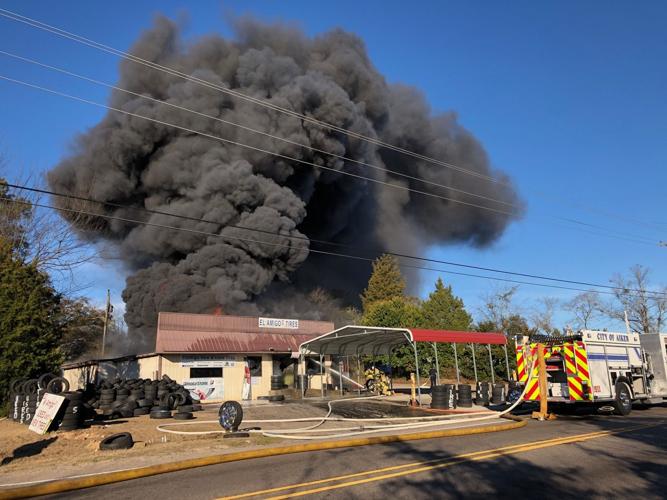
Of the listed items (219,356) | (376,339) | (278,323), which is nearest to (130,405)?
(219,356)

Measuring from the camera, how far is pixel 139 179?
144ft

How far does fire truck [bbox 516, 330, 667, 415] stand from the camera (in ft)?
45.5

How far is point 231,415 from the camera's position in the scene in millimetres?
11039

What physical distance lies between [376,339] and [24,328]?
14.4 meters

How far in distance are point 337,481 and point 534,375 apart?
998cm

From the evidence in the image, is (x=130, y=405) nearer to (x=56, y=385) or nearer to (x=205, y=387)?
(x=56, y=385)

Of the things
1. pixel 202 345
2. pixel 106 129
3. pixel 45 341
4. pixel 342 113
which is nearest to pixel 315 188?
pixel 342 113

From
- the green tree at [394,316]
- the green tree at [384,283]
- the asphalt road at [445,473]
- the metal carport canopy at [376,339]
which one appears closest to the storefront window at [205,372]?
the metal carport canopy at [376,339]

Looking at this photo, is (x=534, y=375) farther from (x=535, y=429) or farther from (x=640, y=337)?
(x=640, y=337)

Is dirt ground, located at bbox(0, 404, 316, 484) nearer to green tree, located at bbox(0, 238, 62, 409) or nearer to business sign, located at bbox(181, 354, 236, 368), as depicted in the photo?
green tree, located at bbox(0, 238, 62, 409)

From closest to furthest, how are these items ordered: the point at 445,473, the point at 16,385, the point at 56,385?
the point at 445,473
the point at 56,385
the point at 16,385

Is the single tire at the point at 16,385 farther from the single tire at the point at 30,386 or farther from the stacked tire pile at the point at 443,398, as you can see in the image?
the stacked tire pile at the point at 443,398

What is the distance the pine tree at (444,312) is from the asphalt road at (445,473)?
106ft

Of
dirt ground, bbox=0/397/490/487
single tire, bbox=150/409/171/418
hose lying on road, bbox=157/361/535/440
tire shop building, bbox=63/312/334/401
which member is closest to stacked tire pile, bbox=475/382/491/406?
hose lying on road, bbox=157/361/535/440
